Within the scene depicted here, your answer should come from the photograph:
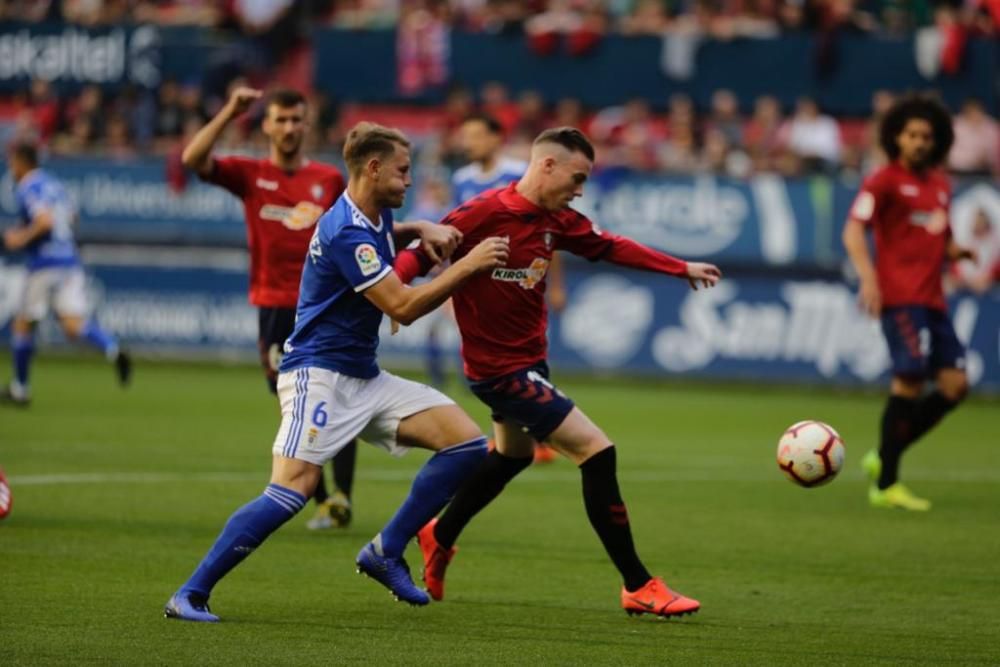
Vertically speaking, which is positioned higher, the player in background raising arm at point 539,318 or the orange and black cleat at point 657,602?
the player in background raising arm at point 539,318

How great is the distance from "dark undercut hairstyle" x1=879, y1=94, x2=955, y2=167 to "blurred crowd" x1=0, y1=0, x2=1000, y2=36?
12.9 meters

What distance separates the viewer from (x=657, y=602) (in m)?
8.67

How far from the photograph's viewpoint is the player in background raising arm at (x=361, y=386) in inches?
323

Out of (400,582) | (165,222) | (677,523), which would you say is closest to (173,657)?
(400,582)

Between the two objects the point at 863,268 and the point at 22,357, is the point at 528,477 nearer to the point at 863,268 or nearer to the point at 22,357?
the point at 863,268

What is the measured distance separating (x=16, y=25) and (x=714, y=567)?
949 inches

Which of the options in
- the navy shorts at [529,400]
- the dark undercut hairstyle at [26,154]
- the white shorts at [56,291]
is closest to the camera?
the navy shorts at [529,400]

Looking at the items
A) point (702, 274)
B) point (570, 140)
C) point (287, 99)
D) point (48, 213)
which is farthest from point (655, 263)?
point (48, 213)

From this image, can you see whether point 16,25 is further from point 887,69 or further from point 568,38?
point 887,69

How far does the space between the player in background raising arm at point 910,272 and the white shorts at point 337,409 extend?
5.33 m

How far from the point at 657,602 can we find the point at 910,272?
211 inches

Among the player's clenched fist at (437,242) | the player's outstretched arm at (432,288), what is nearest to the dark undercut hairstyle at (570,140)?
the player's clenched fist at (437,242)

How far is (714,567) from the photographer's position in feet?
34.3

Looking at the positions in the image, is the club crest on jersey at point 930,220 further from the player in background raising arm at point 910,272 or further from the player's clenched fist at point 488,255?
the player's clenched fist at point 488,255
